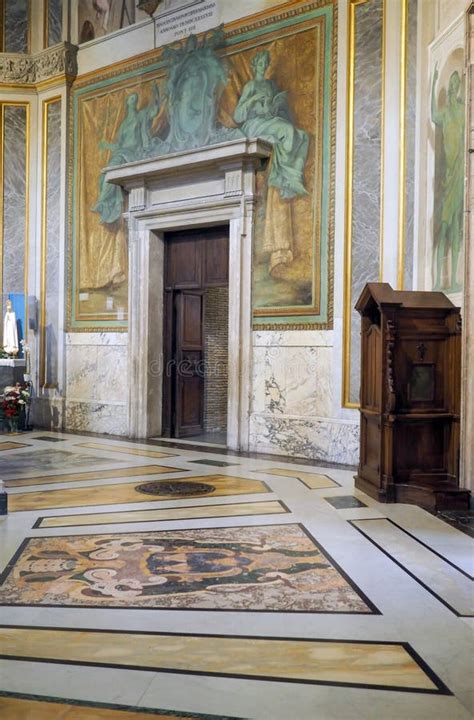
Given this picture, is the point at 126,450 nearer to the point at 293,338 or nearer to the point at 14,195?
the point at 293,338

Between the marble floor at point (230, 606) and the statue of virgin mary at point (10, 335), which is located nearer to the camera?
the marble floor at point (230, 606)

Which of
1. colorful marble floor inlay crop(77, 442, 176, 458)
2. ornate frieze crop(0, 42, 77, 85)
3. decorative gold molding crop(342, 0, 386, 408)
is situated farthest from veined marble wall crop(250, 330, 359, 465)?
ornate frieze crop(0, 42, 77, 85)

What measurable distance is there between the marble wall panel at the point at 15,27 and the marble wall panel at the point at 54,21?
1.89ft

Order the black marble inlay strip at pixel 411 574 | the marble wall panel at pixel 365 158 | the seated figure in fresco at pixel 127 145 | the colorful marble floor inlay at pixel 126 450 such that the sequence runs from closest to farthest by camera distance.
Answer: the black marble inlay strip at pixel 411 574
the marble wall panel at pixel 365 158
the colorful marble floor inlay at pixel 126 450
the seated figure in fresco at pixel 127 145

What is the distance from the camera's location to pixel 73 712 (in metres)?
2.40

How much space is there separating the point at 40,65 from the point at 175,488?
8.80m

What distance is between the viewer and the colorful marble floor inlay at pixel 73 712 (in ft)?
7.77

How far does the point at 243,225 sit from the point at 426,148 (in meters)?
2.66

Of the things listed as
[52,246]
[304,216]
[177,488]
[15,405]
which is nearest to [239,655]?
[177,488]

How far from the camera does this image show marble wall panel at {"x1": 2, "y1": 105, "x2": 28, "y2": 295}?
1240 cm

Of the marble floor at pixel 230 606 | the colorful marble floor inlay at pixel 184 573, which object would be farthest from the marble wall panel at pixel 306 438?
the colorful marble floor inlay at pixel 184 573

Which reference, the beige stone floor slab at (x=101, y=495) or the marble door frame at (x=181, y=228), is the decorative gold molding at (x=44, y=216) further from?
the beige stone floor slab at (x=101, y=495)

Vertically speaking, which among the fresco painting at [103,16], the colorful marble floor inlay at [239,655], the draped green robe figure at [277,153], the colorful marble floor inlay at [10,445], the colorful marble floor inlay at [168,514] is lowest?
the colorful marble floor inlay at [10,445]

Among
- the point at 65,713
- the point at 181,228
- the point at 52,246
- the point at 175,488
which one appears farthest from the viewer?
the point at 52,246
